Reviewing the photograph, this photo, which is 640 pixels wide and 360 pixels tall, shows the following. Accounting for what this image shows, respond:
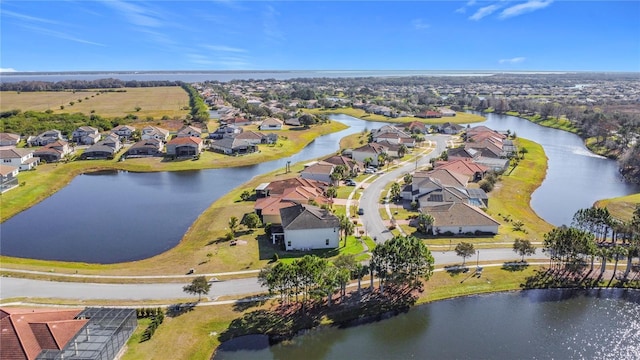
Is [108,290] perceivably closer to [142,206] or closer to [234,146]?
[142,206]

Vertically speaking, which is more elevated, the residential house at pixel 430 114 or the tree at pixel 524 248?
the residential house at pixel 430 114

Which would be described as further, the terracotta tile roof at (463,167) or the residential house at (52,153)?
the residential house at (52,153)

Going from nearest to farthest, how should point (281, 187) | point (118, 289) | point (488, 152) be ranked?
point (118, 289) → point (281, 187) → point (488, 152)

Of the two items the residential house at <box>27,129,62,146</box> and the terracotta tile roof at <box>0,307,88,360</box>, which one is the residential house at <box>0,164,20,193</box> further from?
the terracotta tile roof at <box>0,307,88,360</box>

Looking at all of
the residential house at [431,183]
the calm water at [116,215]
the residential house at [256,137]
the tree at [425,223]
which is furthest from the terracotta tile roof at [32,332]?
the residential house at [256,137]

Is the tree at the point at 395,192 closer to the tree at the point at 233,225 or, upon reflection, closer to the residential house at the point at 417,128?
the tree at the point at 233,225

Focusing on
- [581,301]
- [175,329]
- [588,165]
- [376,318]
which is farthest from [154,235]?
[588,165]

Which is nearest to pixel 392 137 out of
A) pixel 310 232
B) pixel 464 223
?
pixel 464 223
